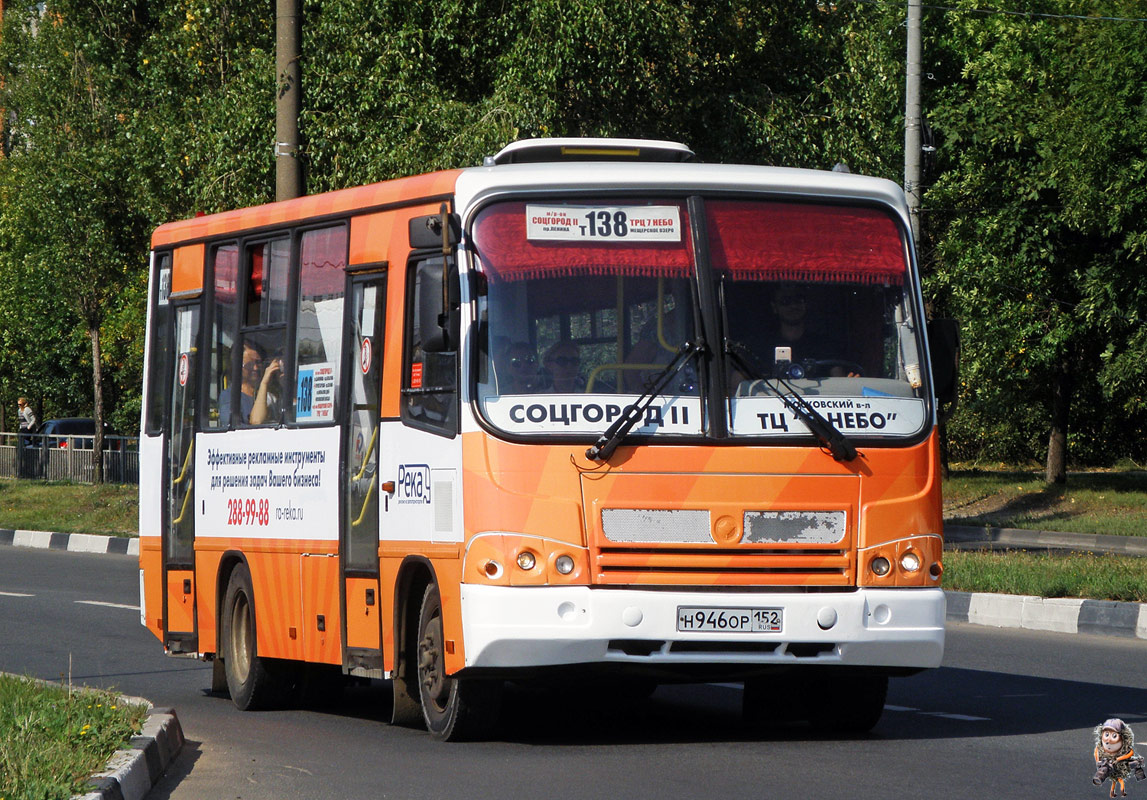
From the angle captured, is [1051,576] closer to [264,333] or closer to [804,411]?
[264,333]

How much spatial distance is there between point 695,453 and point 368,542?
209cm

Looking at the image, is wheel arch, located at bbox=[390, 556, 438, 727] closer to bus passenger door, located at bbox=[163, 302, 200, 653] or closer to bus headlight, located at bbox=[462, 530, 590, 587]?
bus headlight, located at bbox=[462, 530, 590, 587]

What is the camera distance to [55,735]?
8.23 metres

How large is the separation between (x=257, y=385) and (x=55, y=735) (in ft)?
12.5

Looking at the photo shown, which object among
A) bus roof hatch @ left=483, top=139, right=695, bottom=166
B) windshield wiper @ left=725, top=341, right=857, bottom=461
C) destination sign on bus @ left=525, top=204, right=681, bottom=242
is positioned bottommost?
windshield wiper @ left=725, top=341, right=857, bottom=461

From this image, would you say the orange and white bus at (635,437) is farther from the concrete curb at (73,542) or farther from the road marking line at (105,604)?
the concrete curb at (73,542)

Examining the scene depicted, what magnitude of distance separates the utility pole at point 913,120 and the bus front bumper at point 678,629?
15.0 meters

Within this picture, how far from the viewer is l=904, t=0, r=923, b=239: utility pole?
23.8 metres

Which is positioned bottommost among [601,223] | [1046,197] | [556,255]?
[556,255]

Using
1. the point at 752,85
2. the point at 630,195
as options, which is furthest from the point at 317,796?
the point at 752,85

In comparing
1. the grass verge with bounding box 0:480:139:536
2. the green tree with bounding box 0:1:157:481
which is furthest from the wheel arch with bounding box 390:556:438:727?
the green tree with bounding box 0:1:157:481

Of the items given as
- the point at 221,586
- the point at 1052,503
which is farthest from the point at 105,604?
the point at 1052,503

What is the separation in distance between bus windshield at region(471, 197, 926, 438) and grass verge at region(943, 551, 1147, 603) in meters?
7.80

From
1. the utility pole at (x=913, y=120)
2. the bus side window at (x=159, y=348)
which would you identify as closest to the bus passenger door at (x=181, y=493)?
the bus side window at (x=159, y=348)
